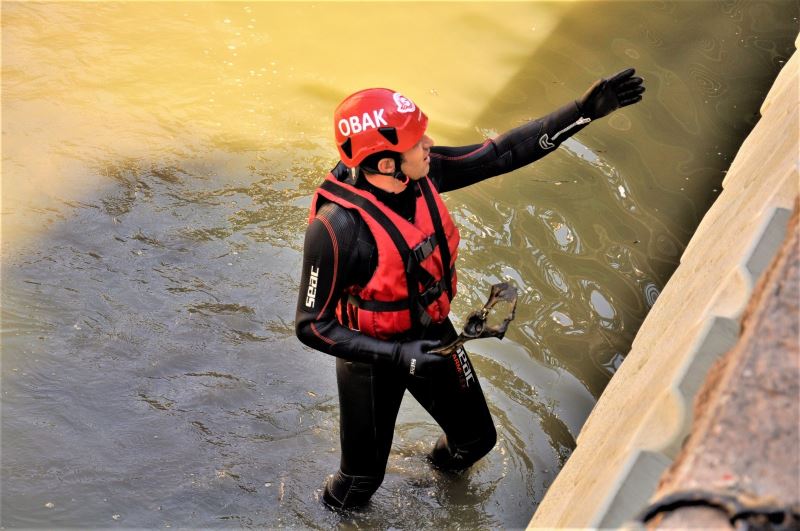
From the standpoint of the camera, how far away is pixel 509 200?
271 inches

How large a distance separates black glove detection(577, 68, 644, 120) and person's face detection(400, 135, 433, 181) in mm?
849

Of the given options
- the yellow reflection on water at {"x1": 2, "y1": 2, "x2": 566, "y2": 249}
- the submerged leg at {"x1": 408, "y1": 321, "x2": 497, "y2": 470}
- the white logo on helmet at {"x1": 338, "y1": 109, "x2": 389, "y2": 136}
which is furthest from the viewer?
the yellow reflection on water at {"x1": 2, "y1": 2, "x2": 566, "y2": 249}

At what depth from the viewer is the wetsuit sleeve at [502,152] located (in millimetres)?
4090

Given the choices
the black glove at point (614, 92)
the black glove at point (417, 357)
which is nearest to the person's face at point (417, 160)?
the black glove at point (417, 357)

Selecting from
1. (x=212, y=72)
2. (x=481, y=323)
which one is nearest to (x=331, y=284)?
(x=481, y=323)

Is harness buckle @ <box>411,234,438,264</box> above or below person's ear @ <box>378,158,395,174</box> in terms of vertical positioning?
below

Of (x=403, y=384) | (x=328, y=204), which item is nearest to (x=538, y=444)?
(x=403, y=384)

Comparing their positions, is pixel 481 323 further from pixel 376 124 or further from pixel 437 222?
pixel 376 124

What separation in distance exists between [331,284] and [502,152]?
3.44 feet

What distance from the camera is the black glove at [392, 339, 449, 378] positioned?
12.3 ft

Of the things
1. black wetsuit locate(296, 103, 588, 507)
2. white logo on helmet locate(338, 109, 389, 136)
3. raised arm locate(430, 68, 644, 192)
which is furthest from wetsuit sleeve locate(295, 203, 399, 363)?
raised arm locate(430, 68, 644, 192)

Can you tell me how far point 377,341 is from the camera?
3795mm

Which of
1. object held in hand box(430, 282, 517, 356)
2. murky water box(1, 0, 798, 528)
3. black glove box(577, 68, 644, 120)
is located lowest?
murky water box(1, 0, 798, 528)

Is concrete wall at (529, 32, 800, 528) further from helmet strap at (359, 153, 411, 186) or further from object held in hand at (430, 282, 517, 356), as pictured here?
helmet strap at (359, 153, 411, 186)
